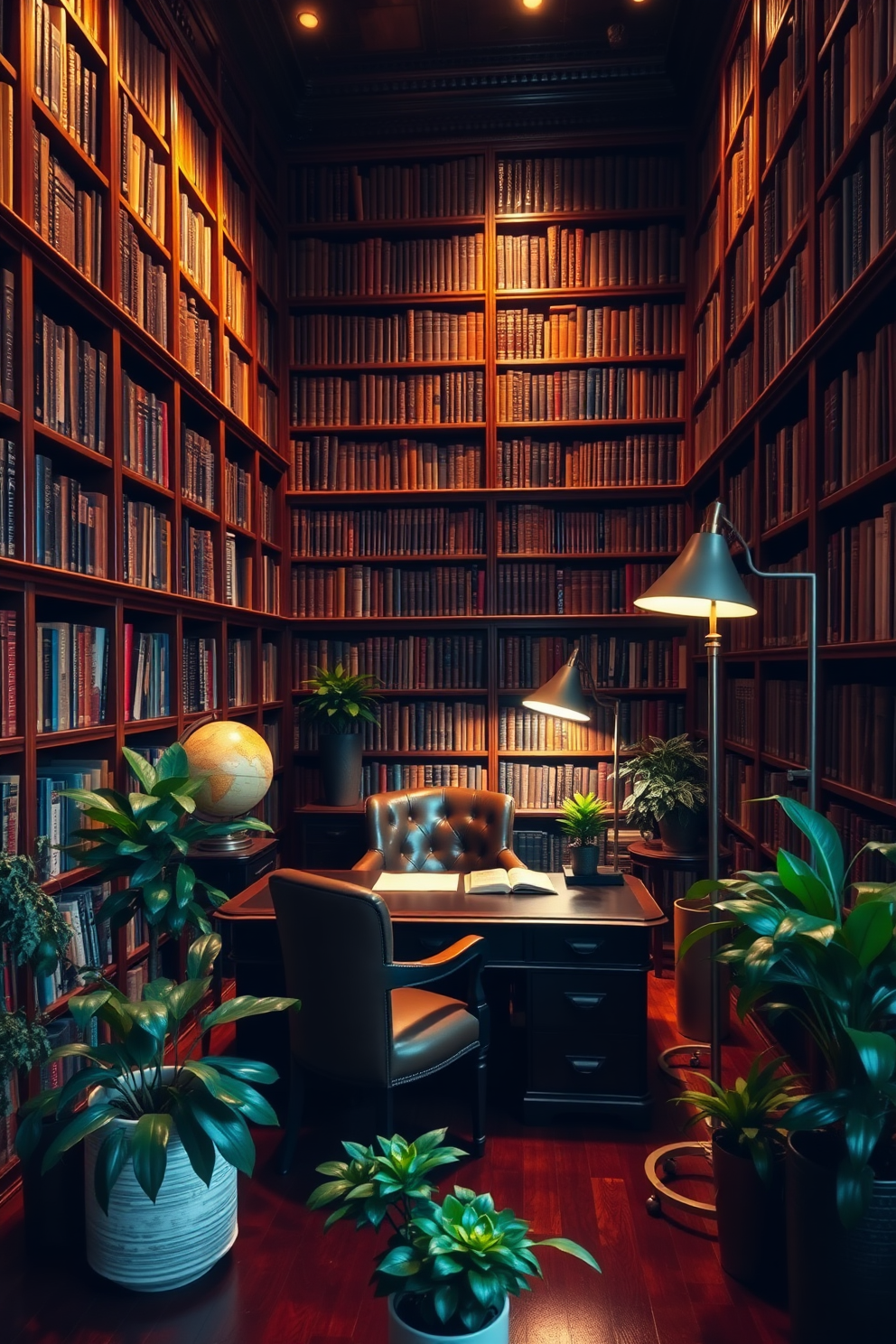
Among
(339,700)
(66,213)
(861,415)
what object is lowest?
(339,700)

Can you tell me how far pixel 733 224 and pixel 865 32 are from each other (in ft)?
4.68

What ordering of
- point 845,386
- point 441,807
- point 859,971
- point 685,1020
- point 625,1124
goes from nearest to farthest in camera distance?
point 859,971 → point 845,386 → point 625,1124 → point 685,1020 → point 441,807

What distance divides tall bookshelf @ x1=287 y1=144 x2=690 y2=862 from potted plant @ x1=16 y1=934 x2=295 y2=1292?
2.44 m

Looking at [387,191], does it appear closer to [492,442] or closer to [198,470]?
[492,442]

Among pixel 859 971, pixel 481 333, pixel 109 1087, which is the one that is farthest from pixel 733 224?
pixel 109 1087

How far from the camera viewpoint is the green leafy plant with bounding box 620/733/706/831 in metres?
3.79

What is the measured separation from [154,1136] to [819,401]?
2.63 m

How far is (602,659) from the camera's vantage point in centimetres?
471

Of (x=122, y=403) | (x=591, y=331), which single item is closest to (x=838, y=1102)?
(x=122, y=403)

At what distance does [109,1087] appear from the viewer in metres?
2.06

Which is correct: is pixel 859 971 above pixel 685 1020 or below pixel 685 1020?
above

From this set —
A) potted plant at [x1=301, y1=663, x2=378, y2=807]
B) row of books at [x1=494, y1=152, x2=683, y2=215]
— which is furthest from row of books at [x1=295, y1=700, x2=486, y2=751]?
row of books at [x1=494, y1=152, x2=683, y2=215]

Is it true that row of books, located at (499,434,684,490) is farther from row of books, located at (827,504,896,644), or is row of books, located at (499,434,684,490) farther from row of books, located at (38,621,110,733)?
row of books, located at (38,621,110,733)

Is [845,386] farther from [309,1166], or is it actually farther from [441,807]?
[309,1166]
